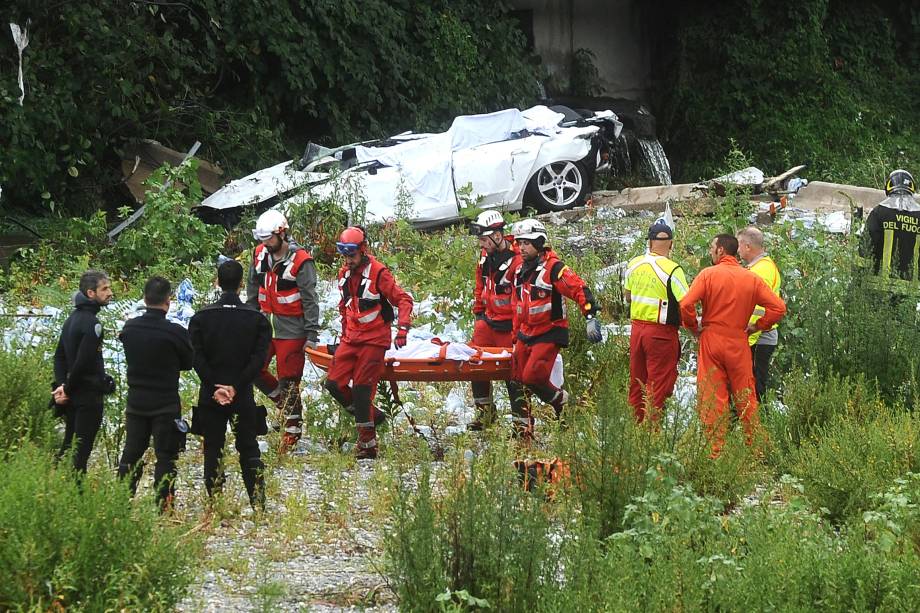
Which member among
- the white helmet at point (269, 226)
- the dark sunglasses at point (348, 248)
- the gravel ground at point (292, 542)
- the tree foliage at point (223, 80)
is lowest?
the gravel ground at point (292, 542)

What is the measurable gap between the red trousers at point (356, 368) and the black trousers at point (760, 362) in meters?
2.61

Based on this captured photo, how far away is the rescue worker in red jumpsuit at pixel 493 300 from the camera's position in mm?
9516

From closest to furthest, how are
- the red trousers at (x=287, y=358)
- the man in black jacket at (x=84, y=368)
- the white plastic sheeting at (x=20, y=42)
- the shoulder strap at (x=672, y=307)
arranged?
the man in black jacket at (x=84, y=368), the shoulder strap at (x=672, y=307), the red trousers at (x=287, y=358), the white plastic sheeting at (x=20, y=42)

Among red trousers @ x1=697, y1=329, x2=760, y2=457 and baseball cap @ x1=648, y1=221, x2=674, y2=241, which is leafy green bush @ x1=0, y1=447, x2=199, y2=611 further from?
baseball cap @ x1=648, y1=221, x2=674, y2=241

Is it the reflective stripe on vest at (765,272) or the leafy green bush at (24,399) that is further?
the reflective stripe on vest at (765,272)

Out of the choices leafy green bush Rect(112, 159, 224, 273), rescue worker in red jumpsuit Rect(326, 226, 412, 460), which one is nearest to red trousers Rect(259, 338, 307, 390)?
rescue worker in red jumpsuit Rect(326, 226, 412, 460)

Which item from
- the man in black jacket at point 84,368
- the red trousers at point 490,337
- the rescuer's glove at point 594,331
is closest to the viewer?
the man in black jacket at point 84,368

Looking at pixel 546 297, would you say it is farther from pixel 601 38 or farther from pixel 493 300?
pixel 601 38

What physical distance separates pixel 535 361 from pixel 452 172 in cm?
785

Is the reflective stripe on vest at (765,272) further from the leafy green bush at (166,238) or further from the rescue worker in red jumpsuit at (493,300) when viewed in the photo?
the leafy green bush at (166,238)

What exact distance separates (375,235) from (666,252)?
6101 millimetres

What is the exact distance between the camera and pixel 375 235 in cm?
1466

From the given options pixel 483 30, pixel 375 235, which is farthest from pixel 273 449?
pixel 483 30

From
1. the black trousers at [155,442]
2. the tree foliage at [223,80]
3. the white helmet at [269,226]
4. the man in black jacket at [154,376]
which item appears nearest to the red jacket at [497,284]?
Result: the white helmet at [269,226]
